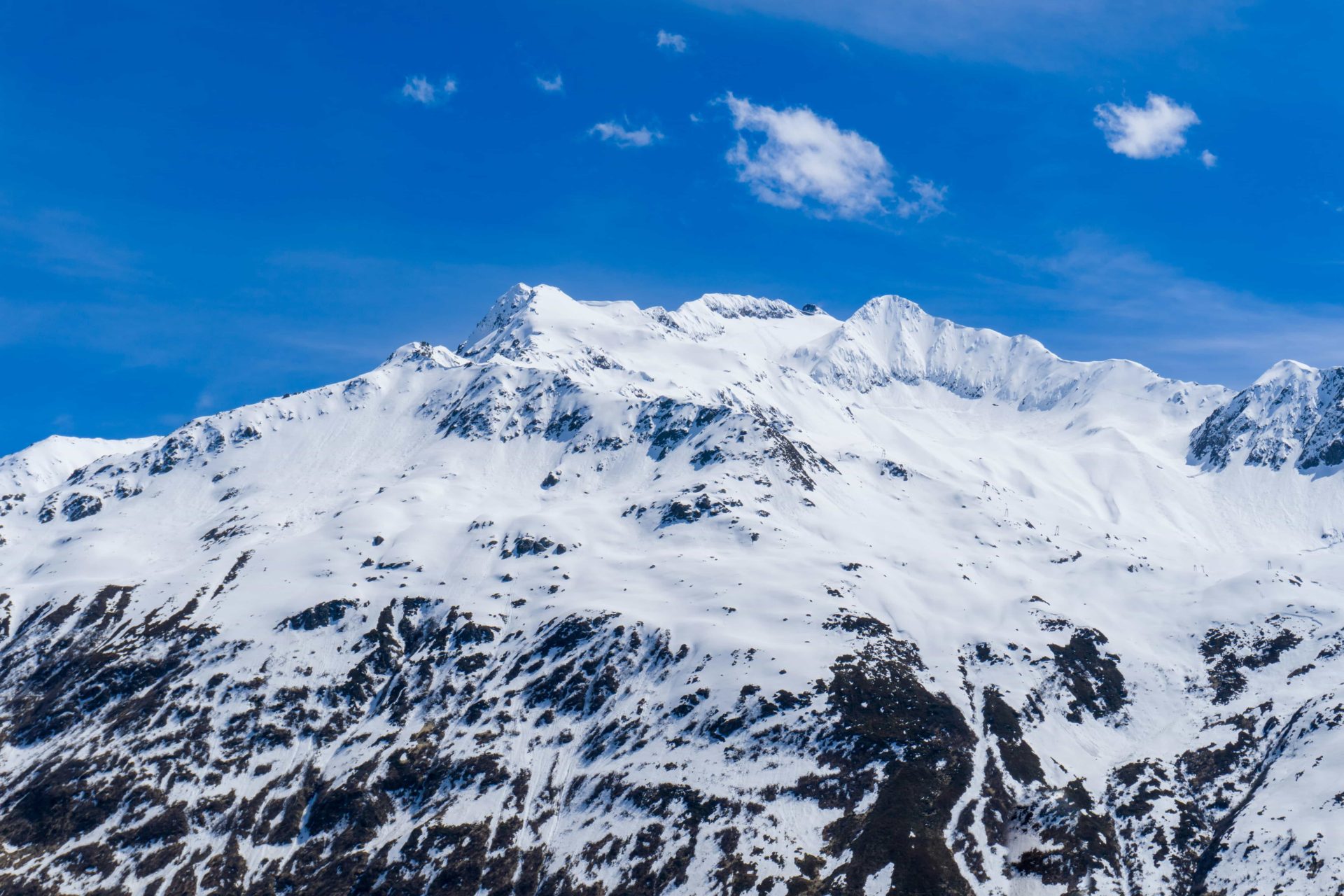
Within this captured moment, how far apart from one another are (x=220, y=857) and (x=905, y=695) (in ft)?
404

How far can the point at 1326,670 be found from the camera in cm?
18488

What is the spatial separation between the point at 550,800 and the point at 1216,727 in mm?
119371

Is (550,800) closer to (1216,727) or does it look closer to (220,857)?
(220,857)

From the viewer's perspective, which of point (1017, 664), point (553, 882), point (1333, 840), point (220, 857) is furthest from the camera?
point (1017, 664)

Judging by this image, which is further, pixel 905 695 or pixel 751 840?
pixel 905 695

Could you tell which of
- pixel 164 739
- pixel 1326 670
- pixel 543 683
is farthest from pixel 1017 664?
pixel 164 739

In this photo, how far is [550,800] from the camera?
552ft

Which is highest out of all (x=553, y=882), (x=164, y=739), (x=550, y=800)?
(x=164, y=739)

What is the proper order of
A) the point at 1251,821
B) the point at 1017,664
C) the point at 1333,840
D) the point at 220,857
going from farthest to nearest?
the point at 1017,664, the point at 220,857, the point at 1251,821, the point at 1333,840

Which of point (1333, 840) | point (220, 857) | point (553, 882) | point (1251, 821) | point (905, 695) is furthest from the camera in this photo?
point (905, 695)

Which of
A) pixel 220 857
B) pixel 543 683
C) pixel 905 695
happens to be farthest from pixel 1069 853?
pixel 220 857

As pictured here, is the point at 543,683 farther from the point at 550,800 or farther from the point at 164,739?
the point at 164,739

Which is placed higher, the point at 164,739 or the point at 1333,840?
A: the point at 164,739

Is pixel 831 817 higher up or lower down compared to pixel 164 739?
lower down
